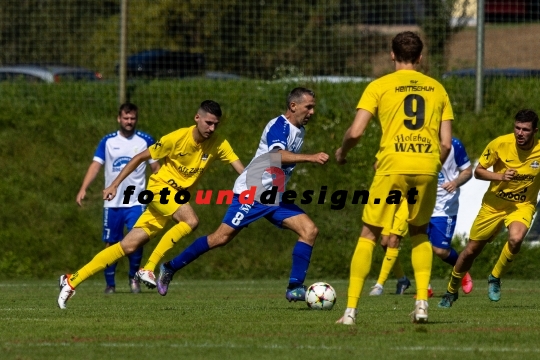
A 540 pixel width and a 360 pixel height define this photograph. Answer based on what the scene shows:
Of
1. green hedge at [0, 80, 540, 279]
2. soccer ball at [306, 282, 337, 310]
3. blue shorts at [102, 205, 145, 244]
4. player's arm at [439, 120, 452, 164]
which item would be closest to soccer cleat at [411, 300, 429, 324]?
player's arm at [439, 120, 452, 164]

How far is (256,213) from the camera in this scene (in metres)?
11.0

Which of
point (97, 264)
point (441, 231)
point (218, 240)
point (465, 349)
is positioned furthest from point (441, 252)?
point (465, 349)

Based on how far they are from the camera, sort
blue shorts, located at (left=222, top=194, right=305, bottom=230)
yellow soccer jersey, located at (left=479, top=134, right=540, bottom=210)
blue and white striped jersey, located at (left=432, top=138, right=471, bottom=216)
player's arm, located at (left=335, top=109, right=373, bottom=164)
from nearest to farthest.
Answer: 1. player's arm, located at (left=335, top=109, right=373, bottom=164)
2. blue shorts, located at (left=222, top=194, right=305, bottom=230)
3. yellow soccer jersey, located at (left=479, top=134, right=540, bottom=210)
4. blue and white striped jersey, located at (left=432, top=138, right=471, bottom=216)

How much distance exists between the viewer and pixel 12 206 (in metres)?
18.3

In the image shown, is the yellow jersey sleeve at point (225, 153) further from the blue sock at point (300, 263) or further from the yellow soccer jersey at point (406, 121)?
the yellow soccer jersey at point (406, 121)

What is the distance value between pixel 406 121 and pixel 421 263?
1051mm

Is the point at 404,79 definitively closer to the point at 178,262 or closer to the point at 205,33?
the point at 178,262

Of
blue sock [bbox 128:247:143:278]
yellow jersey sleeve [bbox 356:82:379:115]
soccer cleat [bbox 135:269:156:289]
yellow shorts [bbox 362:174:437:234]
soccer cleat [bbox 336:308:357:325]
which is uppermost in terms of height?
yellow jersey sleeve [bbox 356:82:379:115]

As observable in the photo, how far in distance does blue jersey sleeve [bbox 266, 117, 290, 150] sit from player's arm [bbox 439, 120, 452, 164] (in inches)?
107

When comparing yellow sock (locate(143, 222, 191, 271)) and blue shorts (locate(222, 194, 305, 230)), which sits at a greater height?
blue shorts (locate(222, 194, 305, 230))

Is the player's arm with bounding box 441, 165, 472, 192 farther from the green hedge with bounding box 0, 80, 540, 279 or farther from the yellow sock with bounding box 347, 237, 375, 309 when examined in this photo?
the yellow sock with bounding box 347, 237, 375, 309

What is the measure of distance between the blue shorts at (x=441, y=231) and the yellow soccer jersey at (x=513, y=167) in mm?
2634

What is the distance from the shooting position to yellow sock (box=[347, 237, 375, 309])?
7.95 m

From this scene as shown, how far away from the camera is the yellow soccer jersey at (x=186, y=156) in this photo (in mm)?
11516
